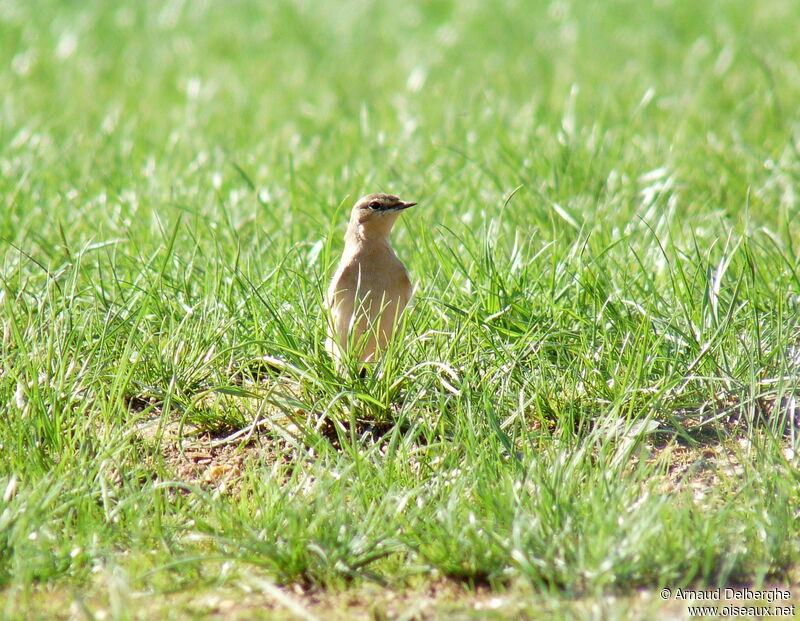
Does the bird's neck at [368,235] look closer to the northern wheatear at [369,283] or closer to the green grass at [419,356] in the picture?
the northern wheatear at [369,283]

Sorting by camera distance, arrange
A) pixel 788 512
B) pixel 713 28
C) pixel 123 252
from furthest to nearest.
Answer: pixel 713 28 → pixel 123 252 → pixel 788 512

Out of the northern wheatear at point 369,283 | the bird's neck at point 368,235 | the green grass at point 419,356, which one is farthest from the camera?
the bird's neck at point 368,235

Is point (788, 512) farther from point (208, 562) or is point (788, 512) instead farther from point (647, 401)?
point (208, 562)

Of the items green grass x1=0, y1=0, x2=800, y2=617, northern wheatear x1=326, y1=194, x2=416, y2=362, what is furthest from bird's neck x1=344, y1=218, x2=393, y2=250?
green grass x1=0, y1=0, x2=800, y2=617

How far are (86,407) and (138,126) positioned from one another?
3950 millimetres

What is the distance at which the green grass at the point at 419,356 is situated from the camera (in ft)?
8.96

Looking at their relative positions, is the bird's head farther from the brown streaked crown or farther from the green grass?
the green grass

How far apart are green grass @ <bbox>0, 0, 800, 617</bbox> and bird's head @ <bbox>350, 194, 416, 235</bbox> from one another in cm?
20

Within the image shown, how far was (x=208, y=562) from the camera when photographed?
2.81 m

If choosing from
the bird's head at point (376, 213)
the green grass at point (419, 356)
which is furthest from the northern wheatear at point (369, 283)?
the green grass at point (419, 356)

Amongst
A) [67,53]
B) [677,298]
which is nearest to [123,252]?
[677,298]

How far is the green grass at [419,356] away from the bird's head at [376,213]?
7.8 inches

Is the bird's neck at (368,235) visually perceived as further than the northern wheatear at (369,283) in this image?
Yes

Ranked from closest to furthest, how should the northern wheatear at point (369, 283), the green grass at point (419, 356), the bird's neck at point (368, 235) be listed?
the green grass at point (419, 356) < the northern wheatear at point (369, 283) < the bird's neck at point (368, 235)
